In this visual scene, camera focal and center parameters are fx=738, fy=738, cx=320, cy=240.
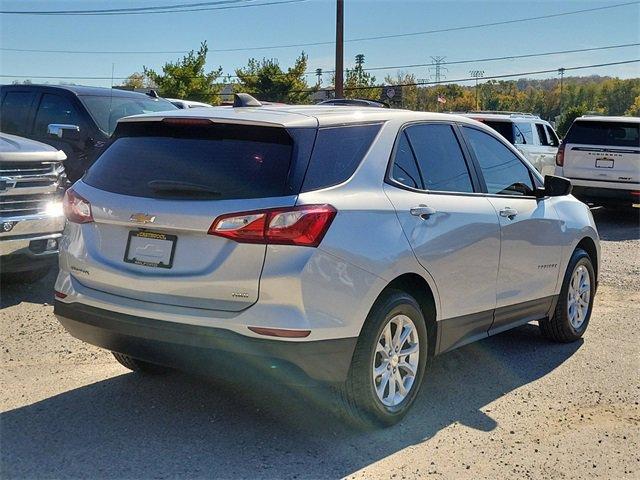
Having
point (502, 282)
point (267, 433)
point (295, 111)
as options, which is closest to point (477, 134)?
point (502, 282)

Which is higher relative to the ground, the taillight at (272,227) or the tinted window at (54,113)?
the tinted window at (54,113)

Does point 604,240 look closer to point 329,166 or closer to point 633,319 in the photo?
point 633,319

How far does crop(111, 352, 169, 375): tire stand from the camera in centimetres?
472

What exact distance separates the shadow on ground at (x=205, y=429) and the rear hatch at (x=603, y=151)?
10.1 m

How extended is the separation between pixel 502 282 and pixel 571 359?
45.9 inches

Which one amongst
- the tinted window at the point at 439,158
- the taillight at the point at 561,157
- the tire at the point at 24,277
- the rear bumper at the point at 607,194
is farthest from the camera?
the taillight at the point at 561,157

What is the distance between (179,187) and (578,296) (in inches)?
153

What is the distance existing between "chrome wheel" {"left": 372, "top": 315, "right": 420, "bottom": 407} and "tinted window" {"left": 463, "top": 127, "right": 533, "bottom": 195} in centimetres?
139

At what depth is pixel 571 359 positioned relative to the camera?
5.75 meters

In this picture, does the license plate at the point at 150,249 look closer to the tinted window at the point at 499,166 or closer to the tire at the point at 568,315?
the tinted window at the point at 499,166

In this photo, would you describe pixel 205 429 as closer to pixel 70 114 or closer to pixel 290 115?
pixel 290 115

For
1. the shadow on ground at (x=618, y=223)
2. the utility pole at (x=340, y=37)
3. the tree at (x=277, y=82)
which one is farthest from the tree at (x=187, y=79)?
the shadow on ground at (x=618, y=223)

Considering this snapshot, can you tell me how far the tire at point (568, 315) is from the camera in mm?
5977

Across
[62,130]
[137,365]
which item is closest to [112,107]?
[62,130]
